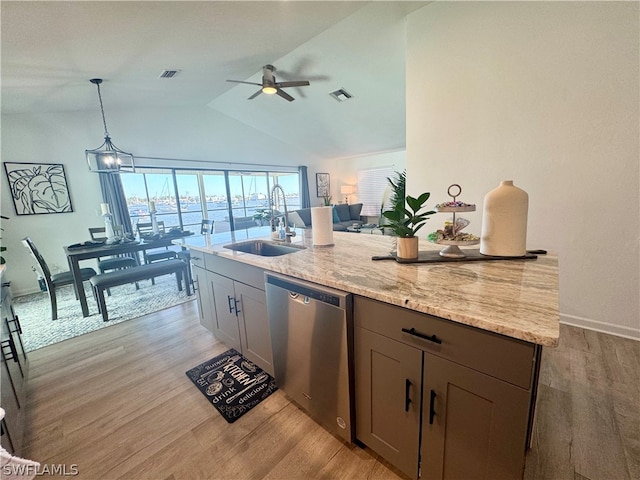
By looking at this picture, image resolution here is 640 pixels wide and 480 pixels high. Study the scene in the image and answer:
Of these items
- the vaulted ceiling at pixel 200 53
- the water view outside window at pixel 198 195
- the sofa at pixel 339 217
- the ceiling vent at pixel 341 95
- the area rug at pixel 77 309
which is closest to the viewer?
the vaulted ceiling at pixel 200 53

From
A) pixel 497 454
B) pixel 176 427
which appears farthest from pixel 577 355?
pixel 176 427

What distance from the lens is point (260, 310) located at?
66.9 inches

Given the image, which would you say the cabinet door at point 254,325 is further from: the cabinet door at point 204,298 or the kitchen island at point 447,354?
the cabinet door at point 204,298

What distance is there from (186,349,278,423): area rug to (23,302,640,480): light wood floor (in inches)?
2.1

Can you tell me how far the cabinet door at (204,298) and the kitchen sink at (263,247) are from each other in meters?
0.36

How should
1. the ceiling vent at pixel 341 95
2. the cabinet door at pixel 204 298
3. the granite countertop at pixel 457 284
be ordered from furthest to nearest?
the ceiling vent at pixel 341 95
the cabinet door at pixel 204 298
the granite countertop at pixel 457 284

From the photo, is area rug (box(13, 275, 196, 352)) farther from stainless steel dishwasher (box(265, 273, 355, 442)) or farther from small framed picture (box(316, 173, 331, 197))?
small framed picture (box(316, 173, 331, 197))

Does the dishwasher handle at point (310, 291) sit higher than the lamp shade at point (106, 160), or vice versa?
the lamp shade at point (106, 160)

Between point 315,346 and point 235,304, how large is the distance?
0.86 meters

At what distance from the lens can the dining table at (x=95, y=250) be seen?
286 centimetres

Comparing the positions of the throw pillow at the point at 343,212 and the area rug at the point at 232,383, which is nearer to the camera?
the area rug at the point at 232,383

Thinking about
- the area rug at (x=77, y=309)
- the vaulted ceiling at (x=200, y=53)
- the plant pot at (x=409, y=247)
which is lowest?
the area rug at (x=77, y=309)

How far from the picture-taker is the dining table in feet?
9.37

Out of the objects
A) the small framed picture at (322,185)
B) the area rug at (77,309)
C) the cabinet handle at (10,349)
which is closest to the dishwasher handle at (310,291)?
the cabinet handle at (10,349)
